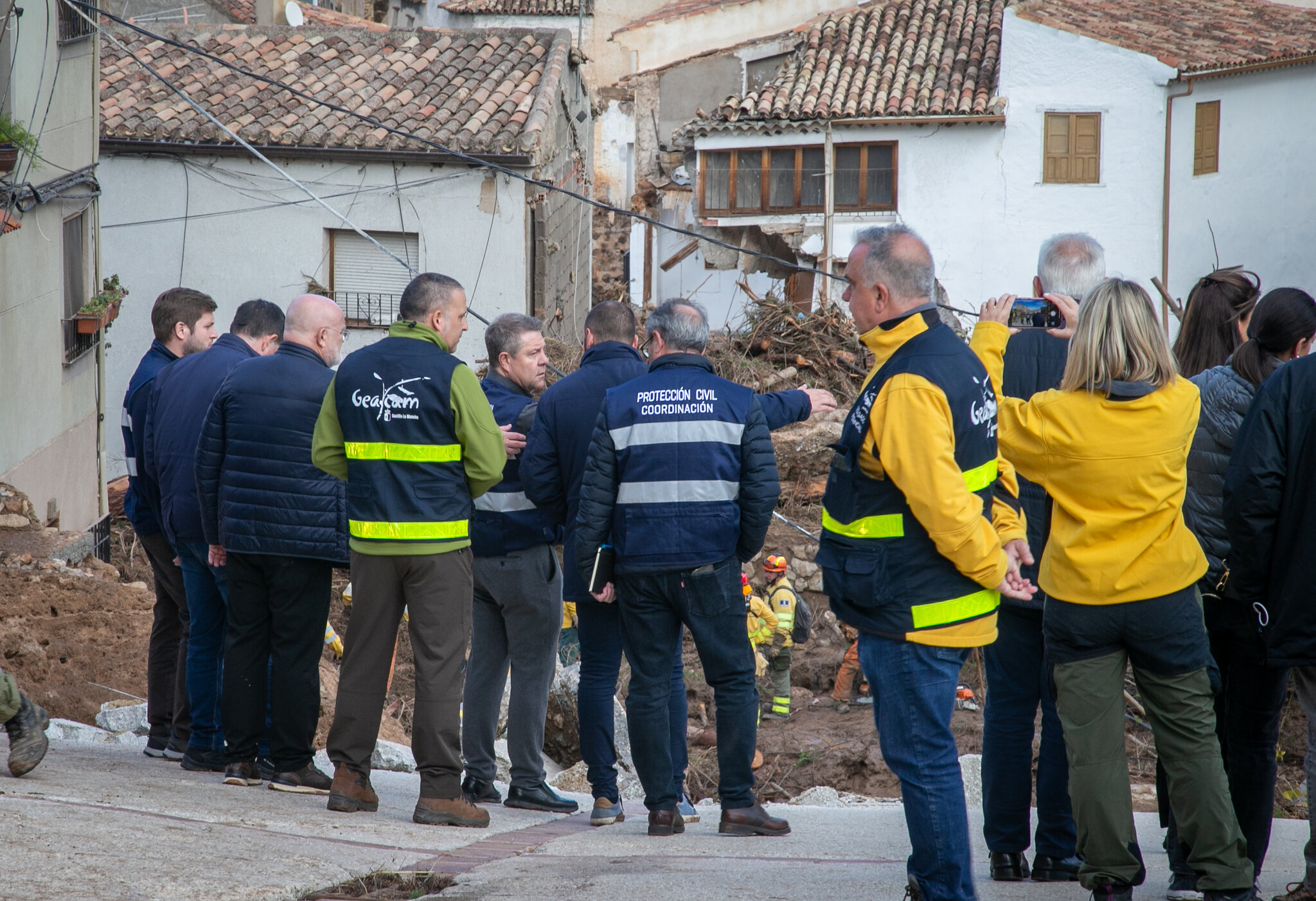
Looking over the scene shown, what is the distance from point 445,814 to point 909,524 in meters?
2.43

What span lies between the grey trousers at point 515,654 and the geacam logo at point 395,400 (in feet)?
2.92

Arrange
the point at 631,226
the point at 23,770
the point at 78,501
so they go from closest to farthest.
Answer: the point at 23,770
the point at 78,501
the point at 631,226

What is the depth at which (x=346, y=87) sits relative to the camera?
18.7 metres

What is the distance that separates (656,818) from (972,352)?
8.01 ft

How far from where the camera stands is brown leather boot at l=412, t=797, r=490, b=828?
4.77 metres

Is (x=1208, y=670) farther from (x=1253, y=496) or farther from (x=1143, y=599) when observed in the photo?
(x=1253, y=496)

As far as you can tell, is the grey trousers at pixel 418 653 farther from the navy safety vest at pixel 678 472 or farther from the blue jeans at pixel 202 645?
the blue jeans at pixel 202 645

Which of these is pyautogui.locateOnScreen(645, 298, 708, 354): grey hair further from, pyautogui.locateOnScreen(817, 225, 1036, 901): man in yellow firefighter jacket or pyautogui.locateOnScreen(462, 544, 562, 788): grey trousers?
pyautogui.locateOnScreen(817, 225, 1036, 901): man in yellow firefighter jacket

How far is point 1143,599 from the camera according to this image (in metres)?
3.47

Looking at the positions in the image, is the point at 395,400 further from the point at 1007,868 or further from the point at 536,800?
the point at 1007,868

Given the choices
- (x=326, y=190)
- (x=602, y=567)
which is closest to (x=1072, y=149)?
(x=326, y=190)

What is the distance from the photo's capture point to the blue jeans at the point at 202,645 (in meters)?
5.69

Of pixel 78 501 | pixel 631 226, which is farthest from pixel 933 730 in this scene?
pixel 631 226

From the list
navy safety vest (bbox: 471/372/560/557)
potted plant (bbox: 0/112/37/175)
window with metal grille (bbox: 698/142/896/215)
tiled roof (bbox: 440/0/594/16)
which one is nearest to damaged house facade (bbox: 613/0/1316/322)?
window with metal grille (bbox: 698/142/896/215)
